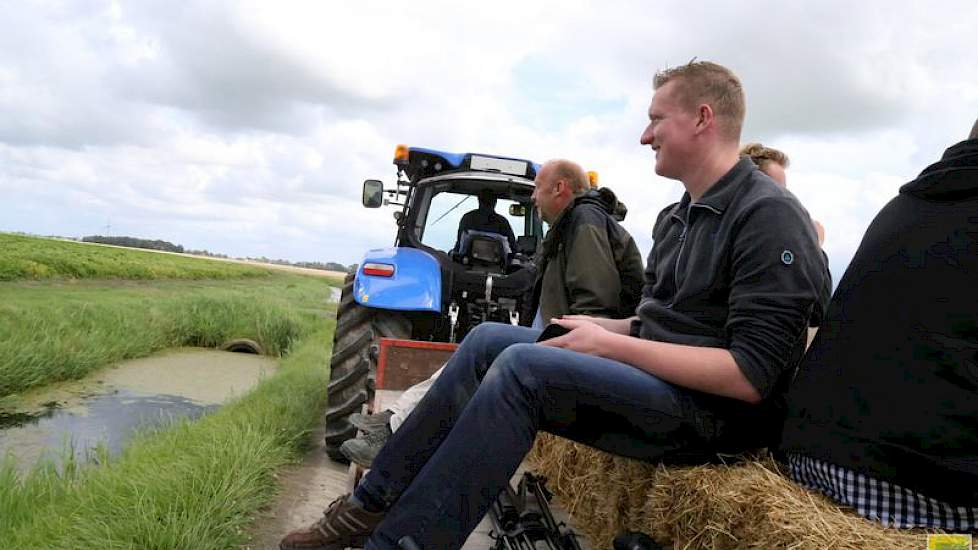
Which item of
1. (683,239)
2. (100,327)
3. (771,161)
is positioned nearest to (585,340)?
(683,239)

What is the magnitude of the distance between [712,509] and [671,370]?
31cm

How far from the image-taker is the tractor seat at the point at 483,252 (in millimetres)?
4672

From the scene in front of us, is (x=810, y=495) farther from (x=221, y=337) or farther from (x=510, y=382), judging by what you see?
(x=221, y=337)

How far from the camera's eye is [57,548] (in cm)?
238

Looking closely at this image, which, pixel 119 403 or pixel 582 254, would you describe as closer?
pixel 582 254

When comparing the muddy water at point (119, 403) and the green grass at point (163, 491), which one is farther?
the muddy water at point (119, 403)

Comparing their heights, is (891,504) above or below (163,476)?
above

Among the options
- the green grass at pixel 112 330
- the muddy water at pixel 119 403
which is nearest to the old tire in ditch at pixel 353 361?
the muddy water at pixel 119 403

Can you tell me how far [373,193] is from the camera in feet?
16.8

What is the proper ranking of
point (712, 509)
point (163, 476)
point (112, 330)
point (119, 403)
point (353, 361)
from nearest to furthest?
point (712, 509) → point (163, 476) → point (353, 361) → point (119, 403) → point (112, 330)

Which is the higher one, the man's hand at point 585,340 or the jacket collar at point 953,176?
the jacket collar at point 953,176

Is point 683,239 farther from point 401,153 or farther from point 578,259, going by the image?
point 401,153

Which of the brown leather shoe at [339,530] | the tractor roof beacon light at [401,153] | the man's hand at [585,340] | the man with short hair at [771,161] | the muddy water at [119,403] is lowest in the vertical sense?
the muddy water at [119,403]

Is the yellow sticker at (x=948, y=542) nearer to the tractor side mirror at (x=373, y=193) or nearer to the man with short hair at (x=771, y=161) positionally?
the man with short hair at (x=771, y=161)
